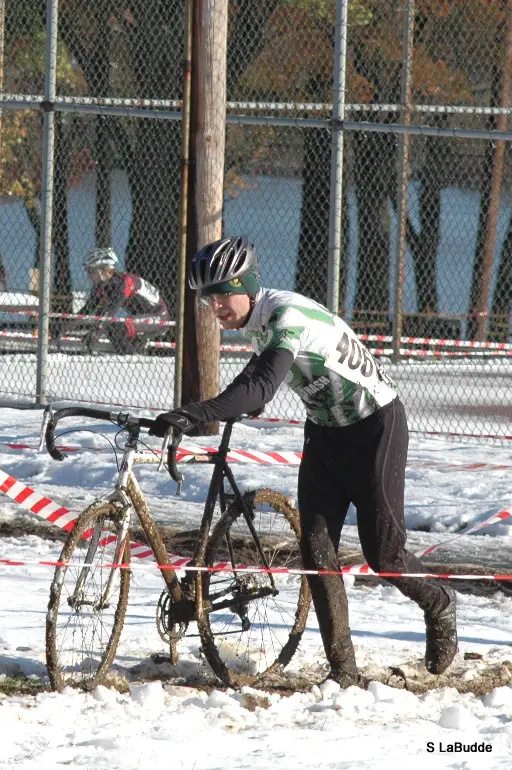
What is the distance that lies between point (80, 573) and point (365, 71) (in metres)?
13.7

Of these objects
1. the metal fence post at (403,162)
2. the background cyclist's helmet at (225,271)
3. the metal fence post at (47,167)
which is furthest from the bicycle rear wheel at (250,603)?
the metal fence post at (403,162)

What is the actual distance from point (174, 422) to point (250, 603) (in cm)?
136

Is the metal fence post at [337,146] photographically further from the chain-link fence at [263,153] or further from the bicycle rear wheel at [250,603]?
the bicycle rear wheel at [250,603]

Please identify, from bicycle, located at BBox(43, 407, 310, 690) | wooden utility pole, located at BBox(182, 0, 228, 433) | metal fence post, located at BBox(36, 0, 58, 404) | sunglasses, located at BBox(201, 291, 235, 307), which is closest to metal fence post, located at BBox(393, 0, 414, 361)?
wooden utility pole, located at BBox(182, 0, 228, 433)

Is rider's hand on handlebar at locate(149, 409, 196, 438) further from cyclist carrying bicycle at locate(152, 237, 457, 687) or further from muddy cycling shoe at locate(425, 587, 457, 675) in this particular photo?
muddy cycling shoe at locate(425, 587, 457, 675)

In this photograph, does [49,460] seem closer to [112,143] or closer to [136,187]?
[136,187]

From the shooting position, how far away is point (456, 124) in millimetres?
25203

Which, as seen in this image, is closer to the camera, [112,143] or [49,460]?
Result: [49,460]

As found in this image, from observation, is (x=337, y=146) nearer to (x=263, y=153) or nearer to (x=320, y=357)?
(x=320, y=357)

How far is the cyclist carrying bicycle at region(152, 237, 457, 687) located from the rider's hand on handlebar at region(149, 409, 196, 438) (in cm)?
2

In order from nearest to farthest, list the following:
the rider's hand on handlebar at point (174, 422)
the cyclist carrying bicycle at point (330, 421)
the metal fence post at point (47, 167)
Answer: the rider's hand on handlebar at point (174, 422)
the cyclist carrying bicycle at point (330, 421)
the metal fence post at point (47, 167)

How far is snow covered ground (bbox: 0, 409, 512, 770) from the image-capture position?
4.71 meters

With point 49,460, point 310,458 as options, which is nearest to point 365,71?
point 49,460

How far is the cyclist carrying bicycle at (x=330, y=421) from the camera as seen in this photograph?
5098 mm
